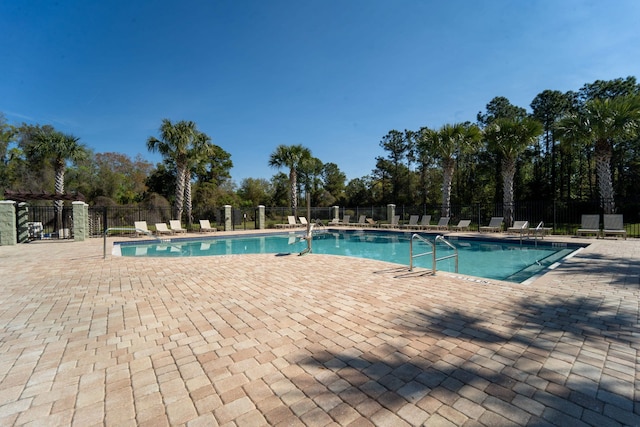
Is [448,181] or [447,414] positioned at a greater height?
[448,181]

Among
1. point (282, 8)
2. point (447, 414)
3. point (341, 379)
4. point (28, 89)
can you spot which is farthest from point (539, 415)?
point (28, 89)

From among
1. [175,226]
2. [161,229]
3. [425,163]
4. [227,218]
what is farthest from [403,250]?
[425,163]

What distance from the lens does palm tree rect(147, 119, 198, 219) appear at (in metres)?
17.1

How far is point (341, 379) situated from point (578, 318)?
113 inches

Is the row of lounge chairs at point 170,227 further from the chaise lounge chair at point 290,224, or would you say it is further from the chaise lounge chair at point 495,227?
the chaise lounge chair at point 495,227

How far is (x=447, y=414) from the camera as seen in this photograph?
1.63 meters

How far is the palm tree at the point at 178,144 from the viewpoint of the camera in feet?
56.0

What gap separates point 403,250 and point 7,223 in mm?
14725

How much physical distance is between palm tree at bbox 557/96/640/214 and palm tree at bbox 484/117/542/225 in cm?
148

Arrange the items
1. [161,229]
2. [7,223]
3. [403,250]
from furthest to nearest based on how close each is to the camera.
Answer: [161,229] → [403,250] → [7,223]

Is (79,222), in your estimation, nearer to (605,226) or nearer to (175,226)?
(175,226)

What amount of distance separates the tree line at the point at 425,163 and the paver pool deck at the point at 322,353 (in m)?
12.0

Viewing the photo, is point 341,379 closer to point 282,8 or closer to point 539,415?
point 539,415

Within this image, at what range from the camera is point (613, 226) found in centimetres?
1073
